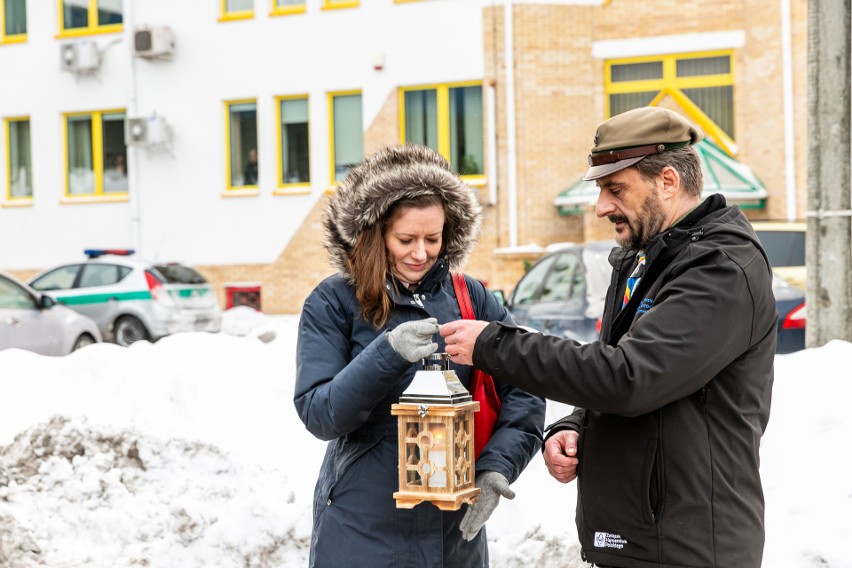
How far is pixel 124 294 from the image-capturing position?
56.3 feet

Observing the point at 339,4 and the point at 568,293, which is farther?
the point at 339,4

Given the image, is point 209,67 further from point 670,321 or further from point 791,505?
point 670,321

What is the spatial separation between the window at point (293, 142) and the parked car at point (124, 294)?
20.0 ft

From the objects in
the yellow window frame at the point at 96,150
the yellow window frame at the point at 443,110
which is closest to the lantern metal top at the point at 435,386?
the yellow window frame at the point at 443,110

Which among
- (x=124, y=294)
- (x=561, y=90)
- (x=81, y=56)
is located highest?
(x=81, y=56)

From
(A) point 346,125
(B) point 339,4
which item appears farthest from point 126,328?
(B) point 339,4

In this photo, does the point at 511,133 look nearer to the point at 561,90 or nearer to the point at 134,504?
the point at 561,90

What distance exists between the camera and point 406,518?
3104 mm

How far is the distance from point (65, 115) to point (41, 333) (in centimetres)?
1341

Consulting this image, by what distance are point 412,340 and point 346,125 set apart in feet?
67.0

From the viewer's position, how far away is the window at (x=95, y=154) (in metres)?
24.8

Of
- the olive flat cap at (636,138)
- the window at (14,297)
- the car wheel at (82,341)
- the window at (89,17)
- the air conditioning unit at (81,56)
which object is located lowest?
the car wheel at (82,341)

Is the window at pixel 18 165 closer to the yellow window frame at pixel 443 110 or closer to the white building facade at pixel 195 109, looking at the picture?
the white building facade at pixel 195 109

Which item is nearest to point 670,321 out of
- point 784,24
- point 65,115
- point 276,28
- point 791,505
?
point 791,505
